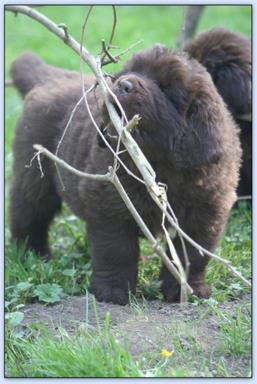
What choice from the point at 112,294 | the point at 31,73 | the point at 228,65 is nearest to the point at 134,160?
the point at 112,294

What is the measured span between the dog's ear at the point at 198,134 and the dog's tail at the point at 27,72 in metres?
1.82

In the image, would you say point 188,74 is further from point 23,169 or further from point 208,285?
point 23,169

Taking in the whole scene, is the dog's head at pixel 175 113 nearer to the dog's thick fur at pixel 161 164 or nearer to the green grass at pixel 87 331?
the dog's thick fur at pixel 161 164

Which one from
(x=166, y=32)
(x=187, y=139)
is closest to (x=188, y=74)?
(x=187, y=139)

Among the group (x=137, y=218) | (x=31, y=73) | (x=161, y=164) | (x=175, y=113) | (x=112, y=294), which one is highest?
(x=31, y=73)

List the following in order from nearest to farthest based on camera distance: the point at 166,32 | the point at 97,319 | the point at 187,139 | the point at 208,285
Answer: the point at 97,319
the point at 187,139
the point at 208,285
the point at 166,32

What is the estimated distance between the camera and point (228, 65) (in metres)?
5.26

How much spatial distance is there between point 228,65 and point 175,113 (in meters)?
1.68

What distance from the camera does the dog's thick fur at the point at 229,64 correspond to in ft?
Answer: 17.1

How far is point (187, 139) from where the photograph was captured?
12.3 feet

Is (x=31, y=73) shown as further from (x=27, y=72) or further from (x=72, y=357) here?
(x=72, y=357)

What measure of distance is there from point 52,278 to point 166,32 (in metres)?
5.76

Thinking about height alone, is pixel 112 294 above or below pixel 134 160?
below

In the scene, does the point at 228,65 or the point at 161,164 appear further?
the point at 228,65
